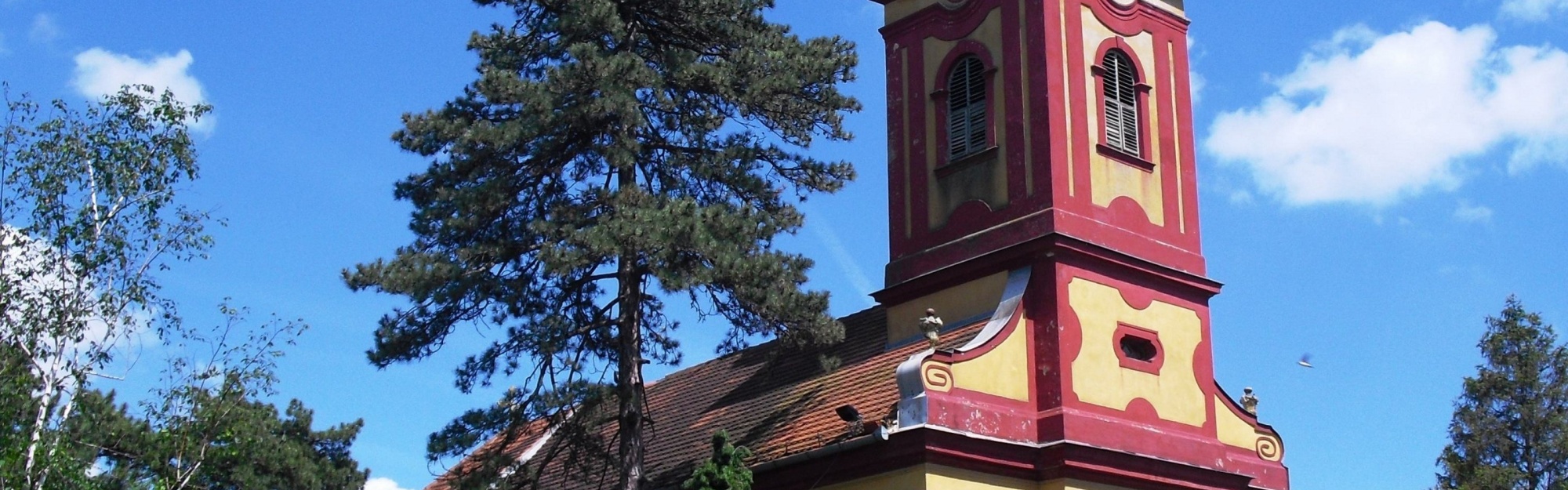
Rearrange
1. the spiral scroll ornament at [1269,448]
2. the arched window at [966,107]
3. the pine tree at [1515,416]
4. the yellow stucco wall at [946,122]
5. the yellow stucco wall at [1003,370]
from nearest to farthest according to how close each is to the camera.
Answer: the yellow stucco wall at [1003,370]
the yellow stucco wall at [946,122]
the spiral scroll ornament at [1269,448]
the arched window at [966,107]
the pine tree at [1515,416]

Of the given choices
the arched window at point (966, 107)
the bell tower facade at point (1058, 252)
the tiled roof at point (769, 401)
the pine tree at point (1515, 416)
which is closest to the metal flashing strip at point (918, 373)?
the bell tower facade at point (1058, 252)

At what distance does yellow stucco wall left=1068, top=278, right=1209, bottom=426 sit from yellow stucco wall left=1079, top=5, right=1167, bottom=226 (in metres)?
1.20

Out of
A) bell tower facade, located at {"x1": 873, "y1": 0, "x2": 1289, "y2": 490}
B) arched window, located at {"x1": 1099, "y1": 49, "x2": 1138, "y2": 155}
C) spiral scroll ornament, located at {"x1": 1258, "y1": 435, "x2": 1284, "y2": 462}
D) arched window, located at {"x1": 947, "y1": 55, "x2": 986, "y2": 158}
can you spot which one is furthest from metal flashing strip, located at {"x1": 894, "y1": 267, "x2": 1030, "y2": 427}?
spiral scroll ornament, located at {"x1": 1258, "y1": 435, "x2": 1284, "y2": 462}

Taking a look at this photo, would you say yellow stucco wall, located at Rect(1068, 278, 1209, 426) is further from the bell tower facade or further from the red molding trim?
the red molding trim

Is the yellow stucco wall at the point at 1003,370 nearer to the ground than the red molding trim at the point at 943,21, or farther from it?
nearer to the ground

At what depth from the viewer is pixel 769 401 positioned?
22797mm

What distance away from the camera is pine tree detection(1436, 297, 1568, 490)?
34.8 meters

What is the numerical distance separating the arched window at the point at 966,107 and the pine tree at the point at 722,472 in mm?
5831

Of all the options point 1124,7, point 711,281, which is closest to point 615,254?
point 711,281

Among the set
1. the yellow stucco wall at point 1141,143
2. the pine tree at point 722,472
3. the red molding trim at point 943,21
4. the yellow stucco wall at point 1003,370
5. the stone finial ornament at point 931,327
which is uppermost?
the red molding trim at point 943,21

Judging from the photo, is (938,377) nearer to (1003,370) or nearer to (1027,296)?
(1003,370)

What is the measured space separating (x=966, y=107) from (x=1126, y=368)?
13.0 feet

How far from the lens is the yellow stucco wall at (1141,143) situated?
21031 millimetres

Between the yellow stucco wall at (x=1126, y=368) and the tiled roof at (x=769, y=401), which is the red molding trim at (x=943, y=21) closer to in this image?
the tiled roof at (x=769, y=401)
